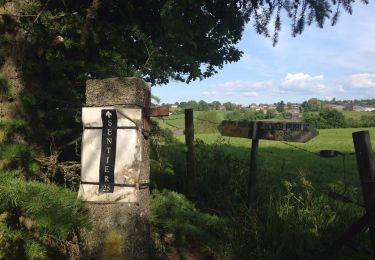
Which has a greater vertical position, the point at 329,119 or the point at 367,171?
the point at 329,119

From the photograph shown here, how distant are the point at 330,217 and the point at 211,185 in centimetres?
180

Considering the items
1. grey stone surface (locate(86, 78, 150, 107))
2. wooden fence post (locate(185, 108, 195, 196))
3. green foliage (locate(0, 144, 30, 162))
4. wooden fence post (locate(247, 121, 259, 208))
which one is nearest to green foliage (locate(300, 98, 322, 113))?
wooden fence post (locate(185, 108, 195, 196))

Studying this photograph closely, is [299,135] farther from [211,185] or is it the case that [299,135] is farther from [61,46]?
Answer: [61,46]

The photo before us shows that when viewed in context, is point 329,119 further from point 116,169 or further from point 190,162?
point 116,169

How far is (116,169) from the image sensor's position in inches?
106

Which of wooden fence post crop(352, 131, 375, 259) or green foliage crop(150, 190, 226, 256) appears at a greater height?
wooden fence post crop(352, 131, 375, 259)

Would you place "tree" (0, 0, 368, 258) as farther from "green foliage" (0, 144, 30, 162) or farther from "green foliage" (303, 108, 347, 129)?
"green foliage" (303, 108, 347, 129)

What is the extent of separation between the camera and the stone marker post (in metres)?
2.69

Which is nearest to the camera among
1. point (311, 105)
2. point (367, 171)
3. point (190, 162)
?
point (367, 171)

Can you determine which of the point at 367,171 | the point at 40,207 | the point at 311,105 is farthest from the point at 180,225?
the point at 311,105

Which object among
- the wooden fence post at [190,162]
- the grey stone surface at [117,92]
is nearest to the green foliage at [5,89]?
the grey stone surface at [117,92]

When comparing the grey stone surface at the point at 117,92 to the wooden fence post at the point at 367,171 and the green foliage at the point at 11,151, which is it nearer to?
the green foliage at the point at 11,151

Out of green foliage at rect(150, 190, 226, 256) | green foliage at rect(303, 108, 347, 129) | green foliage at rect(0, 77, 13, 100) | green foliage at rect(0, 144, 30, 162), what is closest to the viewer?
green foliage at rect(0, 144, 30, 162)

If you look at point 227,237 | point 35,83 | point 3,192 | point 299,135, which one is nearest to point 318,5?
point 299,135
